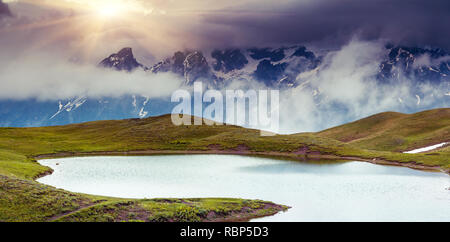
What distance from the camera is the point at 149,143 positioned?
167 m

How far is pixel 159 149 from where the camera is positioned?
15725cm

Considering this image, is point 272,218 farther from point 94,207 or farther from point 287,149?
point 287,149

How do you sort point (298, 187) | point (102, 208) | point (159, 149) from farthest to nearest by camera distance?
point (159, 149)
point (298, 187)
point (102, 208)

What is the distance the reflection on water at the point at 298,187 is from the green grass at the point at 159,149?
6.72m

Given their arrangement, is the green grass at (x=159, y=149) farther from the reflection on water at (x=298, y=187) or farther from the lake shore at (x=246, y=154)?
the reflection on water at (x=298, y=187)

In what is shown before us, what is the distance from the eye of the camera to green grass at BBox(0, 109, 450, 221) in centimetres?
4572

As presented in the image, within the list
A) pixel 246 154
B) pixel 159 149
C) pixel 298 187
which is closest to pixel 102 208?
pixel 298 187

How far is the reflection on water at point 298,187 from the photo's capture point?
52.4 meters

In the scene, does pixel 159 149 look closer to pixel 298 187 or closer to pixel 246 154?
pixel 246 154

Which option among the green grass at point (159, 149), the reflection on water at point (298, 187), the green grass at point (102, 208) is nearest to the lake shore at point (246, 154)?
the green grass at point (159, 149)

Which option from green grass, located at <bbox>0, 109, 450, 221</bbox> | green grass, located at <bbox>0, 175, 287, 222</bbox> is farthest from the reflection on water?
green grass, located at <bbox>0, 109, 450, 221</bbox>

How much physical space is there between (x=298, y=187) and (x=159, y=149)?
311ft
